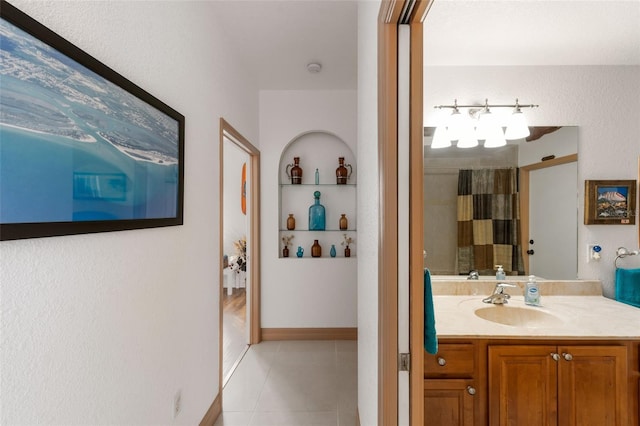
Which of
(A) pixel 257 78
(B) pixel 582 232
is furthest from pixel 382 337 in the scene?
(A) pixel 257 78

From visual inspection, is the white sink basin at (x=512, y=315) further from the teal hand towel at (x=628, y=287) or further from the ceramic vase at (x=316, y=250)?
the ceramic vase at (x=316, y=250)

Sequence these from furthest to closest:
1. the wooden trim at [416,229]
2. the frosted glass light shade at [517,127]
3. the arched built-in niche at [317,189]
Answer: the arched built-in niche at [317,189] → the frosted glass light shade at [517,127] → the wooden trim at [416,229]

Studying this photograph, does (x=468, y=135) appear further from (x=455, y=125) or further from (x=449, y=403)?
(x=449, y=403)

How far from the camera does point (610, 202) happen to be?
208 cm

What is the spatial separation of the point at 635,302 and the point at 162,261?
9.07 feet

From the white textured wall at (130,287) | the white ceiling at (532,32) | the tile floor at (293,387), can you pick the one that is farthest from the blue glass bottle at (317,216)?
the white ceiling at (532,32)

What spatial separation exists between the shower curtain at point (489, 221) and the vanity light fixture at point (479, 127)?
22cm

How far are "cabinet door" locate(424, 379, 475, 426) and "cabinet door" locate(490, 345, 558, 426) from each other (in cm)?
10

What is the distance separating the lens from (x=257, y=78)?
307 cm

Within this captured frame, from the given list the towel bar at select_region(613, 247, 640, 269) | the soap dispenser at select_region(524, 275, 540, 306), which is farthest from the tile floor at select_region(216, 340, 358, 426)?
the towel bar at select_region(613, 247, 640, 269)

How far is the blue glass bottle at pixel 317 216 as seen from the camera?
11.5ft

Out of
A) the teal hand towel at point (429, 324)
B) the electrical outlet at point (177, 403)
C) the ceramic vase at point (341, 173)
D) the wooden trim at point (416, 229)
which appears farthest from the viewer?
the ceramic vase at point (341, 173)

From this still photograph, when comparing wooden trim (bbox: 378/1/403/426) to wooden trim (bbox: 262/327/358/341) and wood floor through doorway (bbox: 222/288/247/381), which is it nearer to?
wood floor through doorway (bbox: 222/288/247/381)

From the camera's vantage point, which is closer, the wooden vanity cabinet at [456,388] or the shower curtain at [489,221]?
the wooden vanity cabinet at [456,388]
